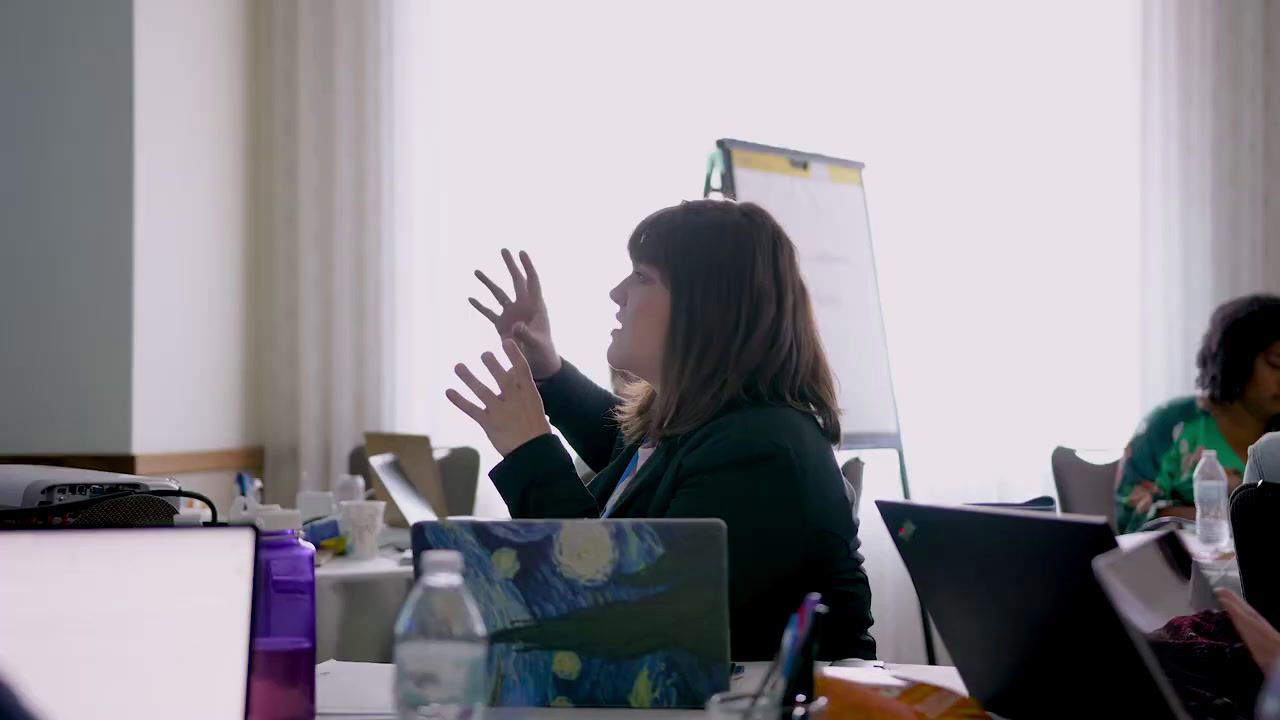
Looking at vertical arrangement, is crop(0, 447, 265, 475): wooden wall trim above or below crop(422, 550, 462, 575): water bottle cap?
below

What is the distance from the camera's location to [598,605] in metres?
1.19

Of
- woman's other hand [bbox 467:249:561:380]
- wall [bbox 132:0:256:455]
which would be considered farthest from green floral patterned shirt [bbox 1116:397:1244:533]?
wall [bbox 132:0:256:455]

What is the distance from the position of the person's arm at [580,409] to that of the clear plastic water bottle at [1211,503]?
1460mm

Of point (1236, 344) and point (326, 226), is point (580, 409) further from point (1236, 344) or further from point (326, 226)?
point (326, 226)

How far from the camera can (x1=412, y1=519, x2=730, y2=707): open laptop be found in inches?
46.6

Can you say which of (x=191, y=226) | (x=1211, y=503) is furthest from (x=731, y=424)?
(x=191, y=226)

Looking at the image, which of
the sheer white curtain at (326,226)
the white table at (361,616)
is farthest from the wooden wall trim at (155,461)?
the white table at (361,616)

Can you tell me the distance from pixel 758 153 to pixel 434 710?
269 centimetres

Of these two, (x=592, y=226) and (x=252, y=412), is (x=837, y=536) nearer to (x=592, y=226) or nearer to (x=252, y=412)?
(x=592, y=226)

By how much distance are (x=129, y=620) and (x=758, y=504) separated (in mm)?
791

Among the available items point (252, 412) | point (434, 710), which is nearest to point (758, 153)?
point (252, 412)

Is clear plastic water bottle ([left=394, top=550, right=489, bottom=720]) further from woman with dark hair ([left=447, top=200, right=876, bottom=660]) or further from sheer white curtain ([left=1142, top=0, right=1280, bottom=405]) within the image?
sheer white curtain ([left=1142, top=0, right=1280, bottom=405])

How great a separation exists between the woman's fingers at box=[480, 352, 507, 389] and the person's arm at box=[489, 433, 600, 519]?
0.38ft

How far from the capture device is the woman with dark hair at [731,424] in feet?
5.00
